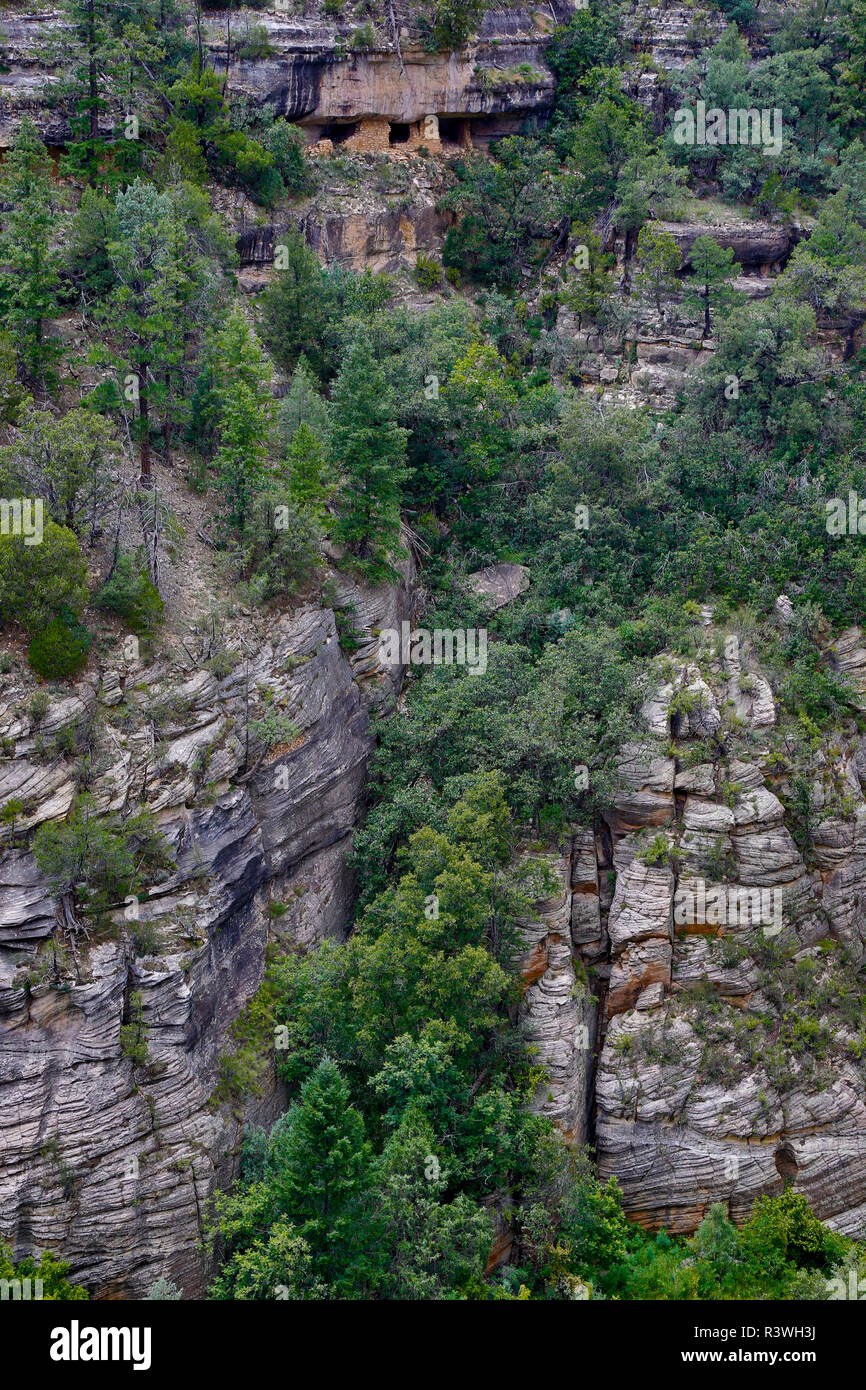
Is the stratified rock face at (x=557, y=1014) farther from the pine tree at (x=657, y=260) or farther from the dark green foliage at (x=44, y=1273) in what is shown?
the pine tree at (x=657, y=260)

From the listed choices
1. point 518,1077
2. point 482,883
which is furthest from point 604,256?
point 518,1077

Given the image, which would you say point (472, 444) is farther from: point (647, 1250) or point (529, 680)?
point (647, 1250)

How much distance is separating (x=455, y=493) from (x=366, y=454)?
8971 mm

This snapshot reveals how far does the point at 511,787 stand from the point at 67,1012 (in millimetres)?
16025

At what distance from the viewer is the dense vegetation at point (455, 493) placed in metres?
33.2

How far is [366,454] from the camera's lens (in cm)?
4184

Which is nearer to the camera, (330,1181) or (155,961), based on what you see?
(330,1181)

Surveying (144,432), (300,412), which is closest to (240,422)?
(144,432)

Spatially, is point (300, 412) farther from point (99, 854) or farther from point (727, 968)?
point (727, 968)

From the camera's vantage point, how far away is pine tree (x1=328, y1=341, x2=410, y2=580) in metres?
41.7

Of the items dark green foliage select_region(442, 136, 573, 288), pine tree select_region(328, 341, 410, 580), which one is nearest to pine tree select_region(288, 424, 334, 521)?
pine tree select_region(328, 341, 410, 580)

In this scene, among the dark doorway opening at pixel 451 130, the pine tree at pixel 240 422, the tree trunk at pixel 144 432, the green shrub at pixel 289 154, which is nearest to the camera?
the pine tree at pixel 240 422

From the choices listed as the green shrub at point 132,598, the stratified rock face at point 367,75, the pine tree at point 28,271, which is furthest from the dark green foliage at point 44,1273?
the stratified rock face at point 367,75

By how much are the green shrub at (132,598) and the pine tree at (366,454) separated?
28.3 feet
